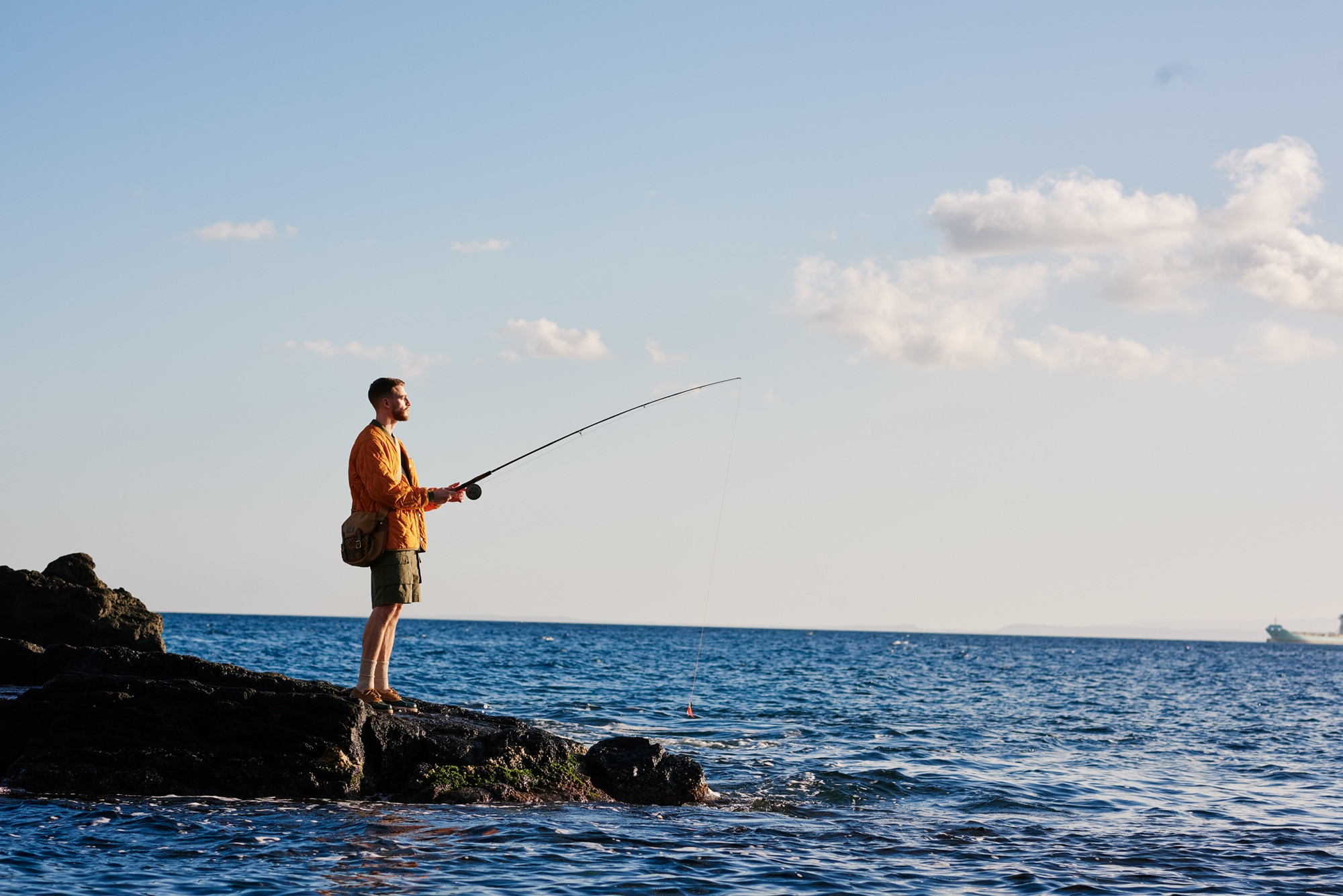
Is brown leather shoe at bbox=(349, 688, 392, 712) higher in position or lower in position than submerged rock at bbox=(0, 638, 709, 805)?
higher

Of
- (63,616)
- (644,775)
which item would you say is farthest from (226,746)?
(63,616)

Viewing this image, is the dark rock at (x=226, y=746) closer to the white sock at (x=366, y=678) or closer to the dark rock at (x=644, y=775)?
the white sock at (x=366, y=678)

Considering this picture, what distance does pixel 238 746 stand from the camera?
7973 mm

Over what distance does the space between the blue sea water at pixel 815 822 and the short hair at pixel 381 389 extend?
279 cm

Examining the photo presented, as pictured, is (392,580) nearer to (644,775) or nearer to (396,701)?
(396,701)

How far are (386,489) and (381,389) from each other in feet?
2.44

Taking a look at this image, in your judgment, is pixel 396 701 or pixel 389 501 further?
pixel 396 701

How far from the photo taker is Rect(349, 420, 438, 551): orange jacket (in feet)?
25.2

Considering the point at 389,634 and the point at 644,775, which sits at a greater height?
the point at 389,634

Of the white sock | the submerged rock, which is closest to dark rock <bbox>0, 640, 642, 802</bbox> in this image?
the submerged rock

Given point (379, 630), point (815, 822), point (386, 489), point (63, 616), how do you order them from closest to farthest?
point (386, 489) < point (379, 630) < point (815, 822) < point (63, 616)

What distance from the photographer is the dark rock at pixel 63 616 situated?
55.3ft

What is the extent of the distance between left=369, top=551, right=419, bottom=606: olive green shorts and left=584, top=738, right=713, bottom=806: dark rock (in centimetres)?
235

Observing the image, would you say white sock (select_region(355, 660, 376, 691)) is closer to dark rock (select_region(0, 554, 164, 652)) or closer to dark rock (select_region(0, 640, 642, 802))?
dark rock (select_region(0, 640, 642, 802))
